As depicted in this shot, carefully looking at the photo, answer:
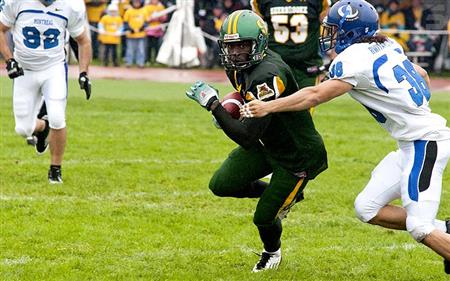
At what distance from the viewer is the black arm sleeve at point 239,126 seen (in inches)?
192

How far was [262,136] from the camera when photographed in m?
5.22

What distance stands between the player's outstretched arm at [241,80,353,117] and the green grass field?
999 mm

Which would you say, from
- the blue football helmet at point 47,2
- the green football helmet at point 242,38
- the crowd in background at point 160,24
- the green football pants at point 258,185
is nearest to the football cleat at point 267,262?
the green football pants at point 258,185

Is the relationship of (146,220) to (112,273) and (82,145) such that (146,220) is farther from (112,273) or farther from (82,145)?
(82,145)

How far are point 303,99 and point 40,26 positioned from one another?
3631 millimetres

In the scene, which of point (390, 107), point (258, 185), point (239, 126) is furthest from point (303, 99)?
point (258, 185)

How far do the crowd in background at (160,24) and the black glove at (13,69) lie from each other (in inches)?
428

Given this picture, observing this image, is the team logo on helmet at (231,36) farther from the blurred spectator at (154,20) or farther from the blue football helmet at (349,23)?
the blurred spectator at (154,20)

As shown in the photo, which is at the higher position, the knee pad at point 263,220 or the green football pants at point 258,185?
the green football pants at point 258,185

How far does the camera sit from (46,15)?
781 centimetres

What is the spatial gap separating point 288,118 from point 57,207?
2.33m

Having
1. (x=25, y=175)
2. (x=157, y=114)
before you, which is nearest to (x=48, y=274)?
(x=25, y=175)

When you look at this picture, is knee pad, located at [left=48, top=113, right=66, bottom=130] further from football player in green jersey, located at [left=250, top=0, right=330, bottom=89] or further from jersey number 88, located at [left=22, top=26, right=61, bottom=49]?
football player in green jersey, located at [left=250, top=0, right=330, bottom=89]

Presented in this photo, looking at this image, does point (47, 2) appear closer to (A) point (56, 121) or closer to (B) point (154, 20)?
(A) point (56, 121)
